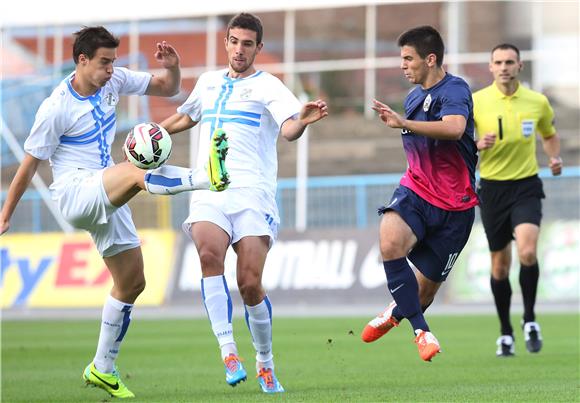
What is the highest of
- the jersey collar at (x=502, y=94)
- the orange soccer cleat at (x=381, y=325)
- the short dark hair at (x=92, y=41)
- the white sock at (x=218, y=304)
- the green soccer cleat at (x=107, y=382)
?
the short dark hair at (x=92, y=41)

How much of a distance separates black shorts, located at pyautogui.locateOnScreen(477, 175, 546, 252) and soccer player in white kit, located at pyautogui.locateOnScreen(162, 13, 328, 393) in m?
3.55

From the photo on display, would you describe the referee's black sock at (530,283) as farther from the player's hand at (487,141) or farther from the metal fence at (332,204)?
the metal fence at (332,204)

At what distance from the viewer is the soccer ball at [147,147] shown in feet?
29.6

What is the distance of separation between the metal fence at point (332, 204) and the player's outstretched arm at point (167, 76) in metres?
14.9

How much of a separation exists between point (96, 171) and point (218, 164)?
141cm

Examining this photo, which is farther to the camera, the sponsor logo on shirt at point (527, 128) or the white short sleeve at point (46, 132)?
the sponsor logo on shirt at point (527, 128)

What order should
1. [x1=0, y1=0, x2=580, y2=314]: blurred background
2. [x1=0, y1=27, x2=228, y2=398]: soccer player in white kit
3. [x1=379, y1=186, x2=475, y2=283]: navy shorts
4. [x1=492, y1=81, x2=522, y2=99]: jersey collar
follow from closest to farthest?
1. [x1=0, y1=27, x2=228, y2=398]: soccer player in white kit
2. [x1=379, y1=186, x2=475, y2=283]: navy shorts
3. [x1=492, y1=81, x2=522, y2=99]: jersey collar
4. [x1=0, y1=0, x2=580, y2=314]: blurred background

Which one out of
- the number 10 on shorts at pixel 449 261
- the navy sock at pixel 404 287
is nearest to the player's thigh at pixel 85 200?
the navy sock at pixel 404 287

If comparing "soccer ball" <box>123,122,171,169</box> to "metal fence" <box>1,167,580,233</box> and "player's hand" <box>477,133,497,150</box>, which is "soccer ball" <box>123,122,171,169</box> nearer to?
"player's hand" <box>477,133,497,150</box>

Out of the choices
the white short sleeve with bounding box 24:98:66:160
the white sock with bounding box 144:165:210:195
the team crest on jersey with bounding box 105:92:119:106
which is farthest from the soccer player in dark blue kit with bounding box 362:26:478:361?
the white short sleeve with bounding box 24:98:66:160

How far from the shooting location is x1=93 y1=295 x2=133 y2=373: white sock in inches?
392

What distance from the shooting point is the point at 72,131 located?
9695 mm

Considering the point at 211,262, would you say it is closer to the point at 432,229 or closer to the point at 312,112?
the point at 312,112

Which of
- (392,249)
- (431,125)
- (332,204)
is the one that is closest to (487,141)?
(392,249)
